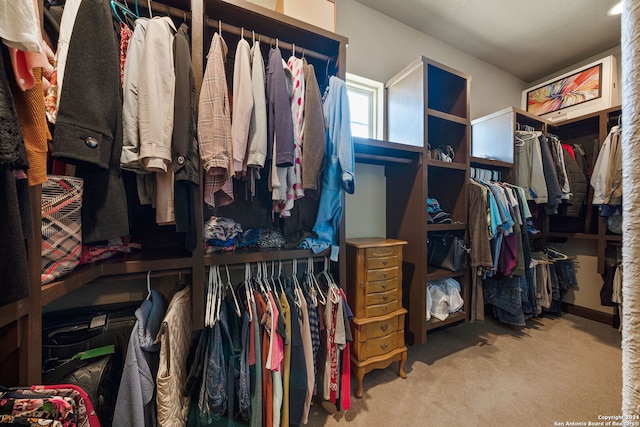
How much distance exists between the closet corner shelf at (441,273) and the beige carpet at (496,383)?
25.5 inches

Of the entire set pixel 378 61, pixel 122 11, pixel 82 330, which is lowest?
pixel 82 330

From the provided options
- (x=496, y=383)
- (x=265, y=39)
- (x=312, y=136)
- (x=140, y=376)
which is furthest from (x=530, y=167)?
(x=140, y=376)

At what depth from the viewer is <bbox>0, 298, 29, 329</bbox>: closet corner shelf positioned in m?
0.54

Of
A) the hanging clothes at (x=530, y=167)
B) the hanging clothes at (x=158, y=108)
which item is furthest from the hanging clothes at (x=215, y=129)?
the hanging clothes at (x=530, y=167)

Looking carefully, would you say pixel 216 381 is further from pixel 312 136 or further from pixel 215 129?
pixel 312 136

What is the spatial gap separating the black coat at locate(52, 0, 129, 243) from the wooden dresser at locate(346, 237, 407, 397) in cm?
119

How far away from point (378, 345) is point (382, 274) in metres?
0.46

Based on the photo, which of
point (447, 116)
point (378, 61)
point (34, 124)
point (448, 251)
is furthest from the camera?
point (378, 61)

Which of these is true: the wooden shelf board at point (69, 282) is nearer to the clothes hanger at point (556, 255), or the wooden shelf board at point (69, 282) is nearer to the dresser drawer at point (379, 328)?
the dresser drawer at point (379, 328)

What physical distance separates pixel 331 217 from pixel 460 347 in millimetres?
1765

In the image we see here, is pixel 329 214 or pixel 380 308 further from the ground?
pixel 329 214

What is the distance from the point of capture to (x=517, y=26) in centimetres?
220

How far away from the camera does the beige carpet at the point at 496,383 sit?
1.31 meters

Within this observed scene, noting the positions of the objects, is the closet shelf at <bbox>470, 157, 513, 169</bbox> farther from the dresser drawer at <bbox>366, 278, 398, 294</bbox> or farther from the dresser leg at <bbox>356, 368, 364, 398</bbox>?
the dresser leg at <bbox>356, 368, 364, 398</bbox>
